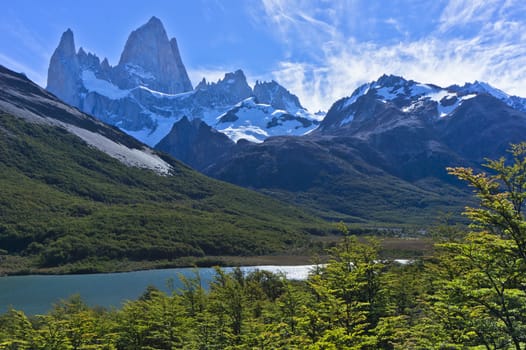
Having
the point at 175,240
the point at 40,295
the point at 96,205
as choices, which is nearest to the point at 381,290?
the point at 40,295

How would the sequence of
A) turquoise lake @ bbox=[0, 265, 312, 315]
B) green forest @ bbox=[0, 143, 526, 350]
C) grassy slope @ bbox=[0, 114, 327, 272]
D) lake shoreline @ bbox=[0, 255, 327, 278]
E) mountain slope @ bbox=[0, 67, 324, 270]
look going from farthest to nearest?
grassy slope @ bbox=[0, 114, 327, 272], mountain slope @ bbox=[0, 67, 324, 270], lake shoreline @ bbox=[0, 255, 327, 278], turquoise lake @ bbox=[0, 265, 312, 315], green forest @ bbox=[0, 143, 526, 350]

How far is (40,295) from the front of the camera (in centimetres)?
7775

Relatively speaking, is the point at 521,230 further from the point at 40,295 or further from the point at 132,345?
the point at 40,295

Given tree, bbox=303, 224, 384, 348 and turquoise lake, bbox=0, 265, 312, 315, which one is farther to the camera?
turquoise lake, bbox=0, 265, 312, 315

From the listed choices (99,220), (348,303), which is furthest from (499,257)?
(99,220)

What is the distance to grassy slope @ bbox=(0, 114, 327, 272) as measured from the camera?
123 metres

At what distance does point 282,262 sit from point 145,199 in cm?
8471

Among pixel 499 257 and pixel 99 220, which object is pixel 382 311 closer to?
pixel 499 257

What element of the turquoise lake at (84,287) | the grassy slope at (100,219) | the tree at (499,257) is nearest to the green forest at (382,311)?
the tree at (499,257)

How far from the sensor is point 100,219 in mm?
142375

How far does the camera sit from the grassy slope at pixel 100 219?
123062 mm

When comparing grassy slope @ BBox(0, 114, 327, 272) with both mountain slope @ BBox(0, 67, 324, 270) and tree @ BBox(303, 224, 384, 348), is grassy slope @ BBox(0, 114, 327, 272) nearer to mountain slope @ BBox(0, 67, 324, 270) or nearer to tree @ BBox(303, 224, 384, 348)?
mountain slope @ BBox(0, 67, 324, 270)

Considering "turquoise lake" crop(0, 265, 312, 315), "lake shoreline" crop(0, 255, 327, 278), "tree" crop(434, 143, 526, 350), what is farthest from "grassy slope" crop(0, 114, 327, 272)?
"tree" crop(434, 143, 526, 350)

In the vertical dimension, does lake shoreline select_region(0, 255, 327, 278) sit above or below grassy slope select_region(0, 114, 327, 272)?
below
